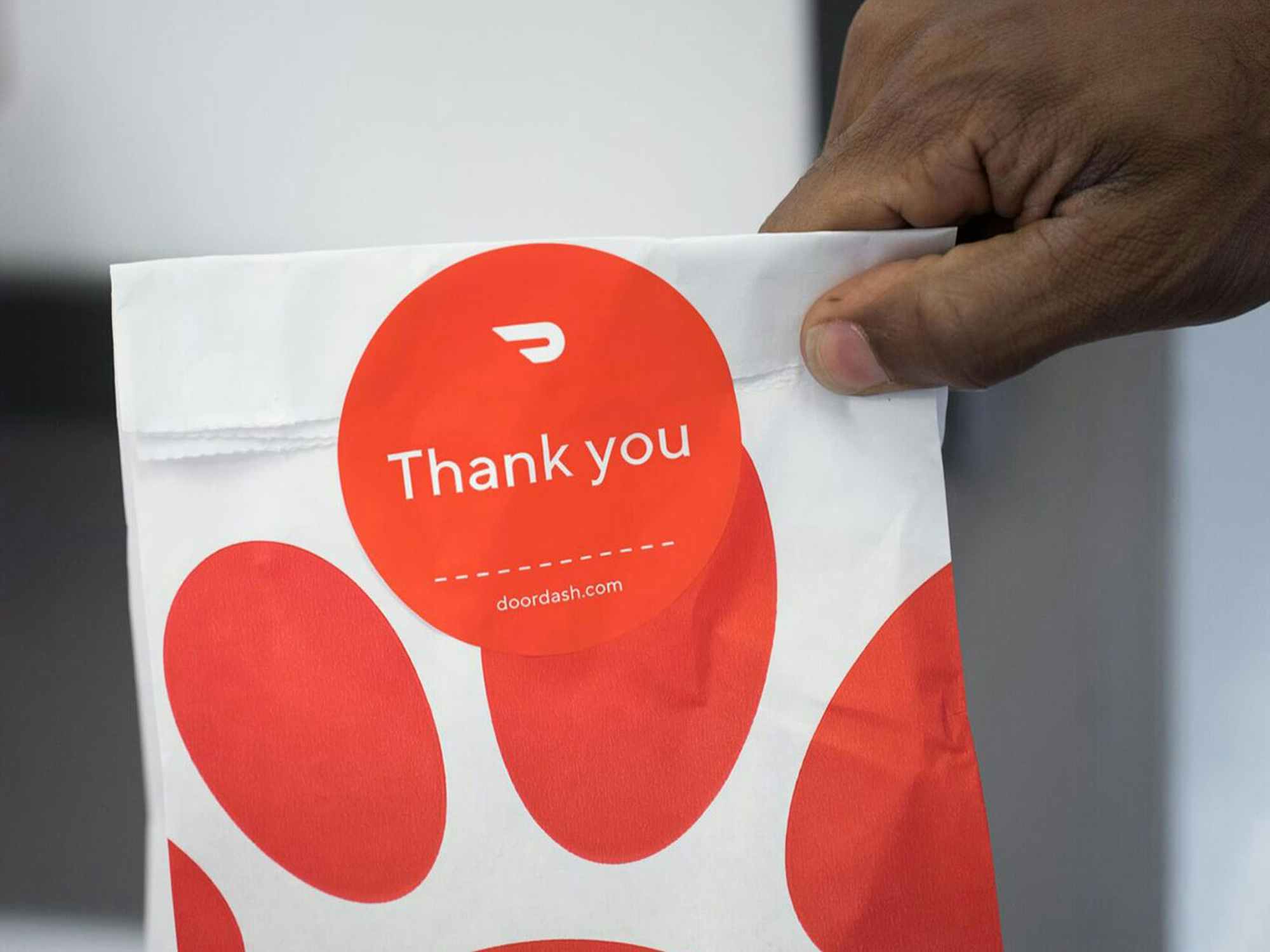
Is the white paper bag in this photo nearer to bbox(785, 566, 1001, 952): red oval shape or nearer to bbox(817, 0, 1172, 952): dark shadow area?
bbox(785, 566, 1001, 952): red oval shape

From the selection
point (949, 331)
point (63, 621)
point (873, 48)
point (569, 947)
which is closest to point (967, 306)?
point (949, 331)

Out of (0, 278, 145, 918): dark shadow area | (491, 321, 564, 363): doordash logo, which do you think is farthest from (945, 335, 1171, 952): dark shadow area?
(0, 278, 145, 918): dark shadow area

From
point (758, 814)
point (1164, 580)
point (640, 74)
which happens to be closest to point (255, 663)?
point (758, 814)

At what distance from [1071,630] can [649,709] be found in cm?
26

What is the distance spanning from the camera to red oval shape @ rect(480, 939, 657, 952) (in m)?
0.31

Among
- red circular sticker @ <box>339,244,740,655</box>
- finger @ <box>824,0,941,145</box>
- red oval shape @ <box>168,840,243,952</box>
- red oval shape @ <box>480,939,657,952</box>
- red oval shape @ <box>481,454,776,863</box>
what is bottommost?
red oval shape @ <box>480,939,657,952</box>

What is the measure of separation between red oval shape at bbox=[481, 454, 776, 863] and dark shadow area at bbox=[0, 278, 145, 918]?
0.69 feet

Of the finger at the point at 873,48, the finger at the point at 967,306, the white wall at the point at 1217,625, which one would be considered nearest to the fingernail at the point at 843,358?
the finger at the point at 967,306

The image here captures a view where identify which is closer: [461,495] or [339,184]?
[461,495]

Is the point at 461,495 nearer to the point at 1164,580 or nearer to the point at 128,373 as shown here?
the point at 128,373

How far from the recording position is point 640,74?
0.44 meters

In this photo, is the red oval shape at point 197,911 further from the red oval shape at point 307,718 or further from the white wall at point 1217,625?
the white wall at point 1217,625

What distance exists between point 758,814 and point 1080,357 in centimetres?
29

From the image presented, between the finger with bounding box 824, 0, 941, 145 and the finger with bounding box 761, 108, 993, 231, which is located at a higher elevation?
the finger with bounding box 824, 0, 941, 145
